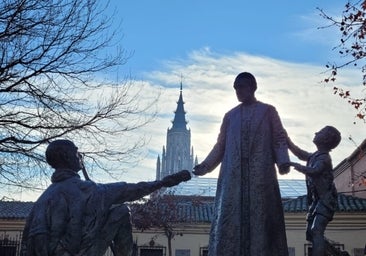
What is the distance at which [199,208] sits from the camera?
2817 cm

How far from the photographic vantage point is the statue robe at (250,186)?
508 cm

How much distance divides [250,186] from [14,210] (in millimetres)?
25003

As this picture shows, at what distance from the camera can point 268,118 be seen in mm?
5492

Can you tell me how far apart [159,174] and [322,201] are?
365 ft

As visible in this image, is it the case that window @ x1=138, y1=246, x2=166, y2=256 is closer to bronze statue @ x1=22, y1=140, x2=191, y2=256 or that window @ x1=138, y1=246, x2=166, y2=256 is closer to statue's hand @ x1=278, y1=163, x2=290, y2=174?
statue's hand @ x1=278, y1=163, x2=290, y2=174

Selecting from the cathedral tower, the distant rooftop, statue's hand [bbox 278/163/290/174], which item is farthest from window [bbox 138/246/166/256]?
the cathedral tower

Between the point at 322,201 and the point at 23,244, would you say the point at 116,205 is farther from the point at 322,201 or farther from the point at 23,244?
the point at 322,201

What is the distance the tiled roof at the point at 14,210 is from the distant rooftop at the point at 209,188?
1026 centimetres

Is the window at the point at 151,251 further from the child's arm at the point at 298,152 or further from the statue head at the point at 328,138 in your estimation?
the statue head at the point at 328,138

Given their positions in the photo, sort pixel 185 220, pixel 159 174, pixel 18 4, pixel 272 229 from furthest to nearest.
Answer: pixel 159 174 → pixel 185 220 → pixel 18 4 → pixel 272 229

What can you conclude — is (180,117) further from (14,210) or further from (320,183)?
(320,183)

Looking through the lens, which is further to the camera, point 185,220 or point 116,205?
point 185,220

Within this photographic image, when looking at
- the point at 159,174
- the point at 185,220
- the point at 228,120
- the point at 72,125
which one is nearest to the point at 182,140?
the point at 159,174

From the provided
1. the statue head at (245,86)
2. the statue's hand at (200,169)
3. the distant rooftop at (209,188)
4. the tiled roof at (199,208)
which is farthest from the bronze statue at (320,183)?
the distant rooftop at (209,188)
